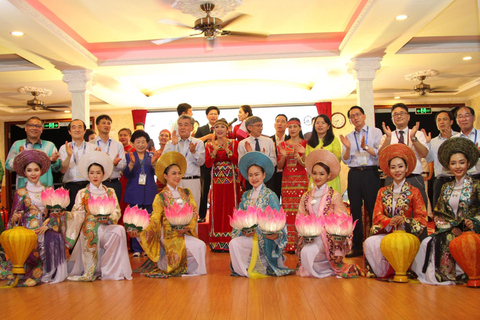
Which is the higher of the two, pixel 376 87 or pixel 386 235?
pixel 376 87

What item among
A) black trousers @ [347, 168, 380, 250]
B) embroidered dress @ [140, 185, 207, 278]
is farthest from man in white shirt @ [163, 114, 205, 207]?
black trousers @ [347, 168, 380, 250]

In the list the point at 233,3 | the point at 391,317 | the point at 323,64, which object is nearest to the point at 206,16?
→ the point at 233,3

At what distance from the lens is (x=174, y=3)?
5.89 metres

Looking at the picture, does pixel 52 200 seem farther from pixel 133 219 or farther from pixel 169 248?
pixel 169 248

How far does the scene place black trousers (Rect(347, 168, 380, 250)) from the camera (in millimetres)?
5219

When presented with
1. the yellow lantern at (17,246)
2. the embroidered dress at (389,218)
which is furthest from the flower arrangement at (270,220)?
the yellow lantern at (17,246)

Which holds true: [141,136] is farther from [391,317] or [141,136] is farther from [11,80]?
[11,80]

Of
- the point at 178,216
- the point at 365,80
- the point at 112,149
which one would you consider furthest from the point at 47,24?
the point at 365,80

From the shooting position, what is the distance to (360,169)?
17.3 feet

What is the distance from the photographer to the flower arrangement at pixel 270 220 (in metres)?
3.97

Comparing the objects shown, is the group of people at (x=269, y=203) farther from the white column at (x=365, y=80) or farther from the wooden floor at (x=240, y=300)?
the white column at (x=365, y=80)

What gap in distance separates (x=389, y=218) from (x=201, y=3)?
3765 mm

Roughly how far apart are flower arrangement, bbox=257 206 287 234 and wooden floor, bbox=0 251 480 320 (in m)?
0.46

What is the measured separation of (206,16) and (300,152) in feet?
7.99
